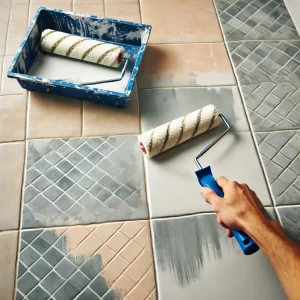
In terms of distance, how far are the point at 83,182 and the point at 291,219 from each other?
465mm

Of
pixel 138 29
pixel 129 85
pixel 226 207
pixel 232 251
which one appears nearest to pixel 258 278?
pixel 232 251

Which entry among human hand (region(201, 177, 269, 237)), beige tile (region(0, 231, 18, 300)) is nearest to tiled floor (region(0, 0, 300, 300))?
beige tile (region(0, 231, 18, 300))

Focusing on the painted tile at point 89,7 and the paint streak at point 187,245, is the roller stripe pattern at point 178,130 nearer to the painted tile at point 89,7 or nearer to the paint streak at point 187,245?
the paint streak at point 187,245

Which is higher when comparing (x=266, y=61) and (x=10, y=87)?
(x=266, y=61)

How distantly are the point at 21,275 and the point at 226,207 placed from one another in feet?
1.38

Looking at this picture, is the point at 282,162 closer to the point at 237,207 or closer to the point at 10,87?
the point at 237,207

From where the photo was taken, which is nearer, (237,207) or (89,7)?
(237,207)

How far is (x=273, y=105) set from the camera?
95 centimetres

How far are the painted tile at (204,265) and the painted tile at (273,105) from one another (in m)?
0.31

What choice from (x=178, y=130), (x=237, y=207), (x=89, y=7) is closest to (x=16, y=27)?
(x=89, y=7)

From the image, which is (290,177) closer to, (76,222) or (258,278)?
(258,278)

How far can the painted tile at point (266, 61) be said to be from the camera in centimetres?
100

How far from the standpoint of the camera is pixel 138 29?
100cm

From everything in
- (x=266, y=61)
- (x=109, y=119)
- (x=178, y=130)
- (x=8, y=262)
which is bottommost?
(x=8, y=262)
